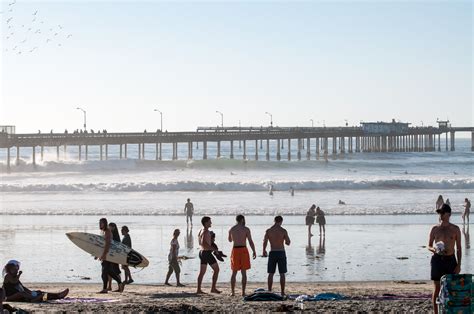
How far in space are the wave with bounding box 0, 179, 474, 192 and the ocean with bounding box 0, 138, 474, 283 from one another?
2.3 inches

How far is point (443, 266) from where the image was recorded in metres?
10.4

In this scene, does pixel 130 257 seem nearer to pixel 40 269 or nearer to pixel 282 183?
pixel 40 269

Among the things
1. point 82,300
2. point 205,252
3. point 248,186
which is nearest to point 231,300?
point 205,252

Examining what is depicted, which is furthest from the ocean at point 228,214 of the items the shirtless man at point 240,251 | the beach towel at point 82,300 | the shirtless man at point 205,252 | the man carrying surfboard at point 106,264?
the beach towel at point 82,300

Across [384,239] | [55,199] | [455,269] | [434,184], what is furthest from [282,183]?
[455,269]

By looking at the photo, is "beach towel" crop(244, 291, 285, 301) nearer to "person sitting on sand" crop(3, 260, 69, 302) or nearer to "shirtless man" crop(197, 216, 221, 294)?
"shirtless man" crop(197, 216, 221, 294)

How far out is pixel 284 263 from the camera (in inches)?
535

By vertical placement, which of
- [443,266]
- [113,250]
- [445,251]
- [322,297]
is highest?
[445,251]

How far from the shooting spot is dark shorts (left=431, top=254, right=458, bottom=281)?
10359 mm

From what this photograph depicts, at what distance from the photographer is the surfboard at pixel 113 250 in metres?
15.0

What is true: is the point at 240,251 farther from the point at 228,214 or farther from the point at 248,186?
the point at 248,186

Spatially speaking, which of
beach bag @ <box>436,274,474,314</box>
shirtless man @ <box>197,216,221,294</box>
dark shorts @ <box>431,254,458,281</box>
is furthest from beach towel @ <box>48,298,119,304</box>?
beach bag @ <box>436,274,474,314</box>

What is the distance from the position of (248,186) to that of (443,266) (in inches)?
1540

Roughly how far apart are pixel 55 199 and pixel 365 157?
5584cm
